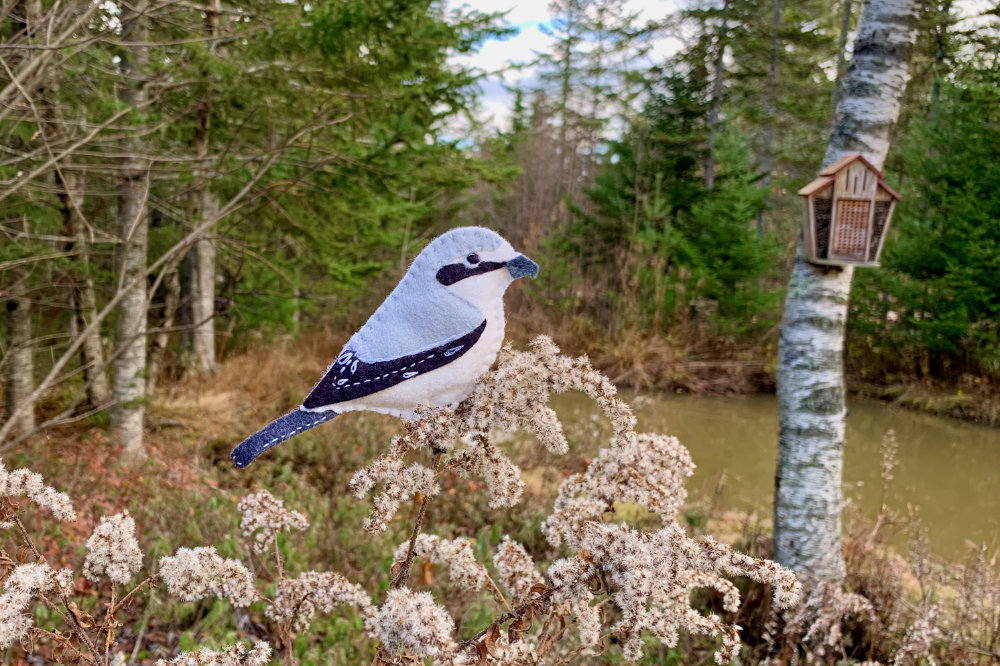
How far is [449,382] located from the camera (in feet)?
3.65

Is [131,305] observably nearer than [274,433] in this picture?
No

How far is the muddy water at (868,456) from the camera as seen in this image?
5.65 metres

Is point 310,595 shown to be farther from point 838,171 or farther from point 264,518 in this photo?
point 838,171

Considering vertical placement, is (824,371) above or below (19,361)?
above

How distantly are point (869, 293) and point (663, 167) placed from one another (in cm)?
460

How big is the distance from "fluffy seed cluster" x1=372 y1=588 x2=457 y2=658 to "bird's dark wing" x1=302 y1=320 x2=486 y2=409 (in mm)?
363

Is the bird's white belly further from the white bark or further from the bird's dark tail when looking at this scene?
the white bark

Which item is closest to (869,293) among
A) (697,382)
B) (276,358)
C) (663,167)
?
(697,382)

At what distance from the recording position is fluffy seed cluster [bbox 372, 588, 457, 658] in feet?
2.78

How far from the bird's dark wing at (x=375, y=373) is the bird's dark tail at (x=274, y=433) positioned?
2 cm

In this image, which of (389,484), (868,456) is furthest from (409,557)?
(868,456)

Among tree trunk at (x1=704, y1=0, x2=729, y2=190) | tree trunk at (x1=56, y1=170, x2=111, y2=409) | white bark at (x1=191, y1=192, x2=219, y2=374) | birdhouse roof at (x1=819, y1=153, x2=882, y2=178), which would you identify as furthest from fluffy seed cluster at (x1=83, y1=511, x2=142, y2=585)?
tree trunk at (x1=704, y1=0, x2=729, y2=190)

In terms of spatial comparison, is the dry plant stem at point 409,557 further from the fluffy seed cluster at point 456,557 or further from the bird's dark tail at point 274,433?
the bird's dark tail at point 274,433

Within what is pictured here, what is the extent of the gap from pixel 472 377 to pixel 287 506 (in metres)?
3.29
